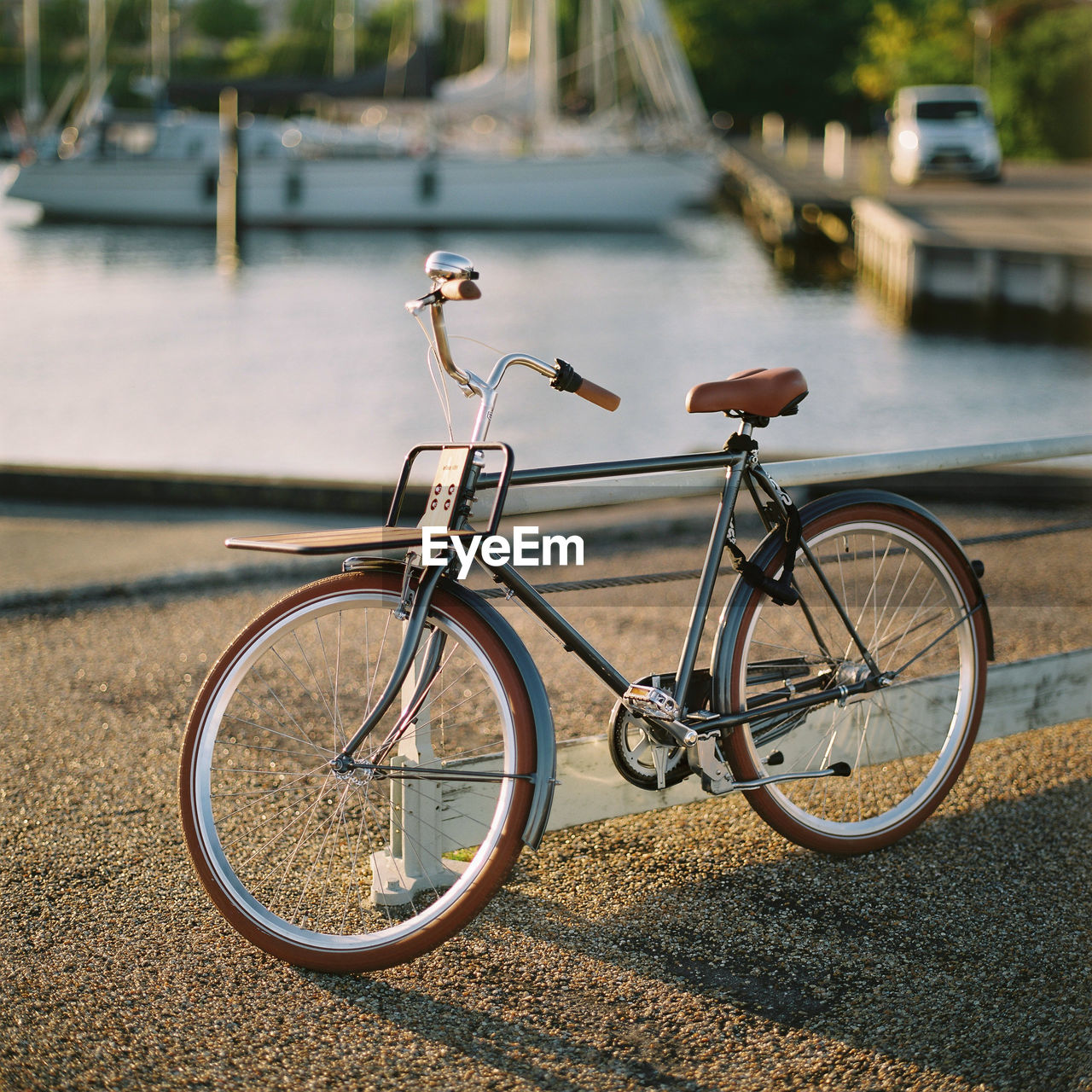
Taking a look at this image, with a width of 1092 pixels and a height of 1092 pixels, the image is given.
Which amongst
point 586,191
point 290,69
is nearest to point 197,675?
point 586,191

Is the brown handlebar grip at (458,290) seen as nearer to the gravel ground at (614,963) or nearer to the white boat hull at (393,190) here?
the gravel ground at (614,963)

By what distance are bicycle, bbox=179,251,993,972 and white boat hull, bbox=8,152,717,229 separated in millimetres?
37114

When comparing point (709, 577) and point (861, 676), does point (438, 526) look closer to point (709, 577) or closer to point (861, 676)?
point (709, 577)

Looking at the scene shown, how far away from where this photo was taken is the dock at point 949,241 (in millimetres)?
21500

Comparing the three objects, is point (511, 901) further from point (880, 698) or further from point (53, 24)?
point (53, 24)

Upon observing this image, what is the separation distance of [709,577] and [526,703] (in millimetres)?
613

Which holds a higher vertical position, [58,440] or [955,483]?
[955,483]

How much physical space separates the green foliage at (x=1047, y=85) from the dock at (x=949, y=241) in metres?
5.83

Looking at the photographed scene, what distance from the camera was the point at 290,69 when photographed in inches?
2731

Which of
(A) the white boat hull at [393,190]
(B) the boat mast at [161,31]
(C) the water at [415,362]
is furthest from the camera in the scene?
(B) the boat mast at [161,31]

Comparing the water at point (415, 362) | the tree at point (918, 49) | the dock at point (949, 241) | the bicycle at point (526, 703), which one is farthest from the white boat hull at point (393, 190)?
the bicycle at point (526, 703)

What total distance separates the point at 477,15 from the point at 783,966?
248ft

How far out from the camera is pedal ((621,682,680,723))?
3152mm

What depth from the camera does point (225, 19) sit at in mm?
96812
